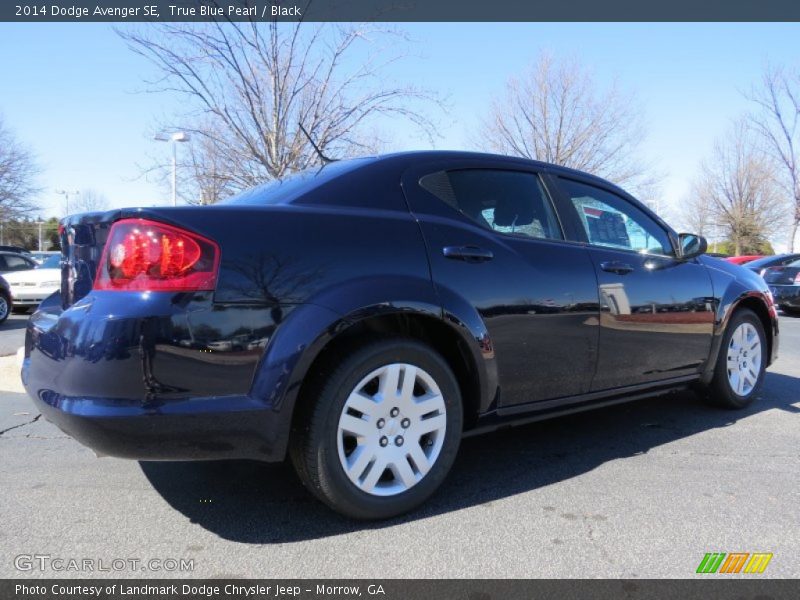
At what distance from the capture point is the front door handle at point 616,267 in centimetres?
349

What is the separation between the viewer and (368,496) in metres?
2.59

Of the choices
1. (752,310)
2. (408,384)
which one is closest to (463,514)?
(408,384)

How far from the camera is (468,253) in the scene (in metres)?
2.91

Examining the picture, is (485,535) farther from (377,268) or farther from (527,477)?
(377,268)

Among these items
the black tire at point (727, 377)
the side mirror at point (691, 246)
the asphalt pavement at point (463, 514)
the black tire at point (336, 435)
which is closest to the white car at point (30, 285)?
the asphalt pavement at point (463, 514)

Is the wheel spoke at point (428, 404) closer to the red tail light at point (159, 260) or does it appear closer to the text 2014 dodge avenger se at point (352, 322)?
the text 2014 dodge avenger se at point (352, 322)

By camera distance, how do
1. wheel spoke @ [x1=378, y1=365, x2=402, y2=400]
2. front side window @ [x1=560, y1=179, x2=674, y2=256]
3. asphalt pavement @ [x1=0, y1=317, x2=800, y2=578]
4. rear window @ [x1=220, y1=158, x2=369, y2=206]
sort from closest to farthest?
asphalt pavement @ [x1=0, y1=317, x2=800, y2=578], wheel spoke @ [x1=378, y1=365, x2=402, y2=400], rear window @ [x1=220, y1=158, x2=369, y2=206], front side window @ [x1=560, y1=179, x2=674, y2=256]

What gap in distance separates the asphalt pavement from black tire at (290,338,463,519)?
0.33ft

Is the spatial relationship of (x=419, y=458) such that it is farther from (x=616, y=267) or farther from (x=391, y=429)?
(x=616, y=267)

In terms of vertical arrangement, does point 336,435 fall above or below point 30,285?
above

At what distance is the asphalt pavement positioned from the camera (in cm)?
232

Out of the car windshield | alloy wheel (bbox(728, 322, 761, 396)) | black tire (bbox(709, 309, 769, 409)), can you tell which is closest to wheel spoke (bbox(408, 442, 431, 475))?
black tire (bbox(709, 309, 769, 409))

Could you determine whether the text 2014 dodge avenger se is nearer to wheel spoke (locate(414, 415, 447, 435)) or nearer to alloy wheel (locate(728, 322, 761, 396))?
wheel spoke (locate(414, 415, 447, 435))

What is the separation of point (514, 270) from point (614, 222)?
1175mm
